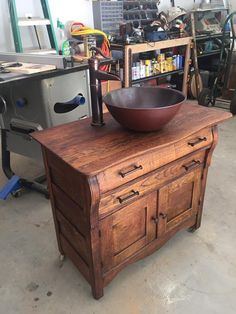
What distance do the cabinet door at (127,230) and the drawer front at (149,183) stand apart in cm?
4

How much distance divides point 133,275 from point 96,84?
3.12 ft

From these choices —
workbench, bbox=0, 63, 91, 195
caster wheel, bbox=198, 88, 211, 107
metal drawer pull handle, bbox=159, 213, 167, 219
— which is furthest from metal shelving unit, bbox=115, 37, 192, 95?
metal drawer pull handle, bbox=159, 213, 167, 219

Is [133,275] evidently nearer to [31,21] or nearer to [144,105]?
[144,105]

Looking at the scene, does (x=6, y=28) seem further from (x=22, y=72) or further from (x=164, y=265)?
(x=164, y=265)

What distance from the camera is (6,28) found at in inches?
101

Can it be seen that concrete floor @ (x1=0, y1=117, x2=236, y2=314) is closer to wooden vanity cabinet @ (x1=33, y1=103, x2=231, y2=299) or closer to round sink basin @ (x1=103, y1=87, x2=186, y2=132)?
wooden vanity cabinet @ (x1=33, y1=103, x2=231, y2=299)

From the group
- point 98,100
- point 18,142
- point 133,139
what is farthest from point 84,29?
point 133,139

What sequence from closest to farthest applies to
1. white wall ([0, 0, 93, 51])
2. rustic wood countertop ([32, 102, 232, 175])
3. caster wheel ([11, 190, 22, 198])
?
rustic wood countertop ([32, 102, 232, 175]), caster wheel ([11, 190, 22, 198]), white wall ([0, 0, 93, 51])

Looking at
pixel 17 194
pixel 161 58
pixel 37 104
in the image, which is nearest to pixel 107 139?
pixel 37 104

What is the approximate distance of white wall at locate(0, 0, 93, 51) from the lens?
8.33 feet

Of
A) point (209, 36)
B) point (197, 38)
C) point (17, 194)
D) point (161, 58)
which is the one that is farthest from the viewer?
point (209, 36)

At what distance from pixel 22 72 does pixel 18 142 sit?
1.60 feet

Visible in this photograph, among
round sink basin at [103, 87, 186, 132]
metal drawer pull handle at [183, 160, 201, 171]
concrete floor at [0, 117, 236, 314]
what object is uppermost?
round sink basin at [103, 87, 186, 132]

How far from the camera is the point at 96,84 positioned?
1.13 meters
